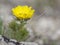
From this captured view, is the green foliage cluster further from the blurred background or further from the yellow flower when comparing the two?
the blurred background

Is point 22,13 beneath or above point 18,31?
above

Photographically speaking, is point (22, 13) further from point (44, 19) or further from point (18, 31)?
point (44, 19)

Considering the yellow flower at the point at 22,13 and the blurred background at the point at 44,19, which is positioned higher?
the blurred background at the point at 44,19

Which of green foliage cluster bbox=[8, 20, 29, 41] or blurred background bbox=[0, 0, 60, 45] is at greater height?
blurred background bbox=[0, 0, 60, 45]

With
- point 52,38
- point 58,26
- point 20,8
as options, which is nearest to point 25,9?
point 20,8

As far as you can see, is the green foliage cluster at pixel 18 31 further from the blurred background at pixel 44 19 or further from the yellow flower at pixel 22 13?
the blurred background at pixel 44 19

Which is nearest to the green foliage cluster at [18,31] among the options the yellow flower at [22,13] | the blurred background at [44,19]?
the yellow flower at [22,13]

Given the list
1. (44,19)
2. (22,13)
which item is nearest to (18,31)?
(22,13)

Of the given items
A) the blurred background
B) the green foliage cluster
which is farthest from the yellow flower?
the blurred background

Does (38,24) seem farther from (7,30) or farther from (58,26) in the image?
(7,30)
